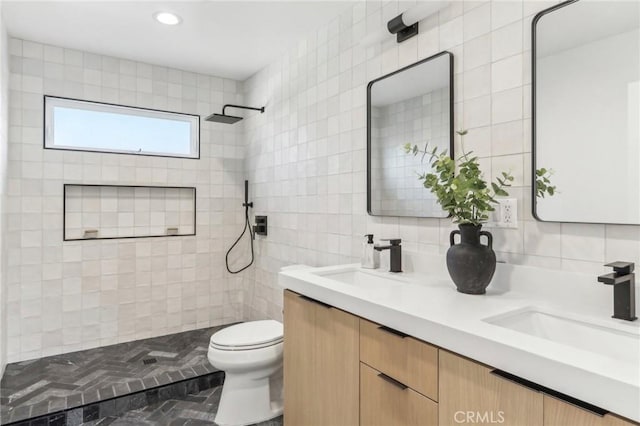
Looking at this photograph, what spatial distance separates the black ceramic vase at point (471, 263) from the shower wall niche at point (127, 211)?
2.63 metres

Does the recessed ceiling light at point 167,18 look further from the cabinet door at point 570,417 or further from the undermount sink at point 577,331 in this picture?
the cabinet door at point 570,417

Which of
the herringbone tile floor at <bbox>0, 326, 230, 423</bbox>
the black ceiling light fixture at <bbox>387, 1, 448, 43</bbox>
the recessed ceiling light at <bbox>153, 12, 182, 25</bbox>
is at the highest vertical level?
the recessed ceiling light at <bbox>153, 12, 182, 25</bbox>

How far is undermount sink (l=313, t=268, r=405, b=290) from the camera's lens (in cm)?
182

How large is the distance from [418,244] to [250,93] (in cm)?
238

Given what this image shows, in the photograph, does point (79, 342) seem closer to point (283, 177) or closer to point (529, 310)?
point (283, 177)

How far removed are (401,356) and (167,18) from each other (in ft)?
8.10

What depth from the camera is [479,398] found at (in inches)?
37.0

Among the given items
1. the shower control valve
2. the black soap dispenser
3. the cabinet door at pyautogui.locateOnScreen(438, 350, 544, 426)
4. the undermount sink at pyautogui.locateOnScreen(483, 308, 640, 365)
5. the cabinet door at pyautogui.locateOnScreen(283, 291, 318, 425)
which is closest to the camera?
the cabinet door at pyautogui.locateOnScreen(438, 350, 544, 426)

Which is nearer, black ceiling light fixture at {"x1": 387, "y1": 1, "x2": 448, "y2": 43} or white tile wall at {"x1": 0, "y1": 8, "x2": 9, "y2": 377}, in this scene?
black ceiling light fixture at {"x1": 387, "y1": 1, "x2": 448, "y2": 43}

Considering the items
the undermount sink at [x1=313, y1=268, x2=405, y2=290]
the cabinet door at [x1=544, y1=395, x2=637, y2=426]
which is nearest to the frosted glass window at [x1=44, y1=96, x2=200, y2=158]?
the undermount sink at [x1=313, y1=268, x2=405, y2=290]

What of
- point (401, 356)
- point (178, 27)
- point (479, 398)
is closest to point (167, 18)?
point (178, 27)

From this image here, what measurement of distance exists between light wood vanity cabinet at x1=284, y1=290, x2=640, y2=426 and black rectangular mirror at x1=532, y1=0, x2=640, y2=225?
2.27ft

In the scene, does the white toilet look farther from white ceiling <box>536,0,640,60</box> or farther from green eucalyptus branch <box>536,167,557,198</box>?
white ceiling <box>536,0,640,60</box>

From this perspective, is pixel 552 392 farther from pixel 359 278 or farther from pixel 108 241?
pixel 108 241
